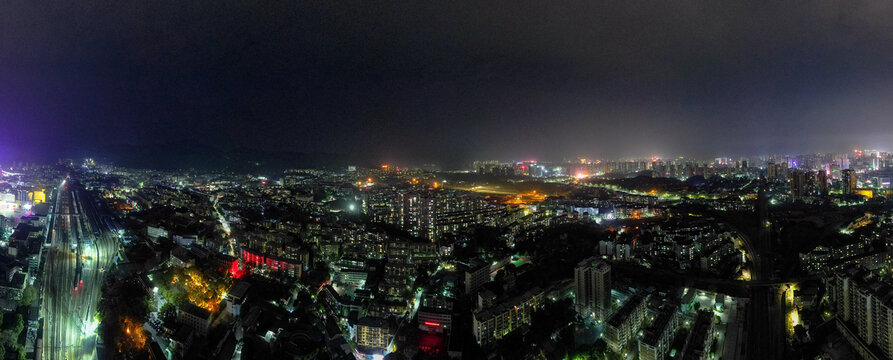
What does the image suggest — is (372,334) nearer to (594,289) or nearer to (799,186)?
(594,289)

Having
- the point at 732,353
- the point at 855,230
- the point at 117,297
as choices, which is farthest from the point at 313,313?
the point at 855,230

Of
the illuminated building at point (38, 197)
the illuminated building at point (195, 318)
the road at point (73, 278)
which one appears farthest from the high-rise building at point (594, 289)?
the illuminated building at point (38, 197)

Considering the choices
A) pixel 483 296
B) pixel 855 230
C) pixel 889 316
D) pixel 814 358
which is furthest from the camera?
pixel 855 230

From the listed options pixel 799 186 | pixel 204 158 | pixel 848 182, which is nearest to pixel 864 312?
A: pixel 799 186

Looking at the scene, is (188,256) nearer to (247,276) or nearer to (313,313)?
(247,276)

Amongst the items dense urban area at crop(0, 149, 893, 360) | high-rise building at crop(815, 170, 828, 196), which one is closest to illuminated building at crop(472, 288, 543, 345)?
dense urban area at crop(0, 149, 893, 360)

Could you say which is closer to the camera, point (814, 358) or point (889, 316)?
point (889, 316)
